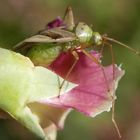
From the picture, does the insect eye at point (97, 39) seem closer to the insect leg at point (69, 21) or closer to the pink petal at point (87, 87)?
the insect leg at point (69, 21)

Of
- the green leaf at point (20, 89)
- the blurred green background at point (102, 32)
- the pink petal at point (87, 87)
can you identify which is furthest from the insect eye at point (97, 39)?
the blurred green background at point (102, 32)

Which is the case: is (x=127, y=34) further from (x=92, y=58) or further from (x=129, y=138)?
(x=92, y=58)

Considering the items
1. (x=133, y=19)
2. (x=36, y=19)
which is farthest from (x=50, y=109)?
(x=36, y=19)

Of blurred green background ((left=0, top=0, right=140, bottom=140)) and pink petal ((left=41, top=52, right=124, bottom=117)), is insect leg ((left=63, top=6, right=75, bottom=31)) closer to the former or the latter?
pink petal ((left=41, top=52, right=124, bottom=117))

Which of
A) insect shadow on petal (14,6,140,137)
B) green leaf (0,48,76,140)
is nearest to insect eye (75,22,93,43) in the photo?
insect shadow on petal (14,6,140,137)

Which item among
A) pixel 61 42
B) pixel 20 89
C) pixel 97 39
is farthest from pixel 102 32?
pixel 20 89
